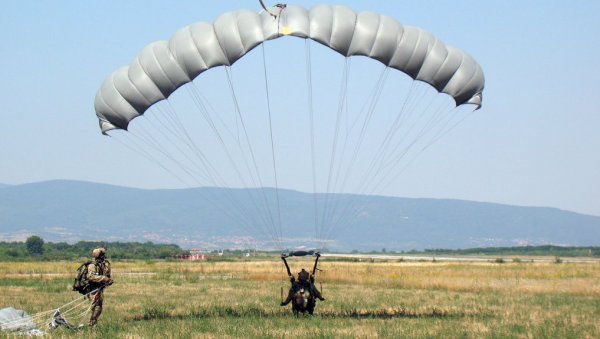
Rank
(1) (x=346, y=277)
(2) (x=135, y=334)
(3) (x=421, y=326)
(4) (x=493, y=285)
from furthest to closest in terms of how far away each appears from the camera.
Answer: (1) (x=346, y=277), (4) (x=493, y=285), (3) (x=421, y=326), (2) (x=135, y=334)

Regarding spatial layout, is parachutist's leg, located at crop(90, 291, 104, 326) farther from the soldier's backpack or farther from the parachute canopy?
the parachute canopy


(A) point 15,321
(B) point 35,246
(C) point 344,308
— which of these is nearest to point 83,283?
(A) point 15,321

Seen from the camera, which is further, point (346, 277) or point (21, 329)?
point (346, 277)

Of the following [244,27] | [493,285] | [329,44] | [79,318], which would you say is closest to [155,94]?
[244,27]

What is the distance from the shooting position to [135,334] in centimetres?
1922

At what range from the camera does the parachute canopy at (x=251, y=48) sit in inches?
877

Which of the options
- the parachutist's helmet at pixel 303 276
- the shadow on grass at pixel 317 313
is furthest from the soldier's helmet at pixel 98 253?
the parachutist's helmet at pixel 303 276

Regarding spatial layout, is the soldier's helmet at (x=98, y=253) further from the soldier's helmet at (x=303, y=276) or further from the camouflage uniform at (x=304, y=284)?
the soldier's helmet at (x=303, y=276)

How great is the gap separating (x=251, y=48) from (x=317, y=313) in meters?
7.13

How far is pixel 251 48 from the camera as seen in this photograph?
2212 centimetres

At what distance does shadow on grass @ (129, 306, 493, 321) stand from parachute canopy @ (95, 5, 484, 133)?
4.82 meters

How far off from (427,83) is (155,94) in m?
6.55

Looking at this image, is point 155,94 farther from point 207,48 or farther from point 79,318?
point 79,318

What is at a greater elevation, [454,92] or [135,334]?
[454,92]
